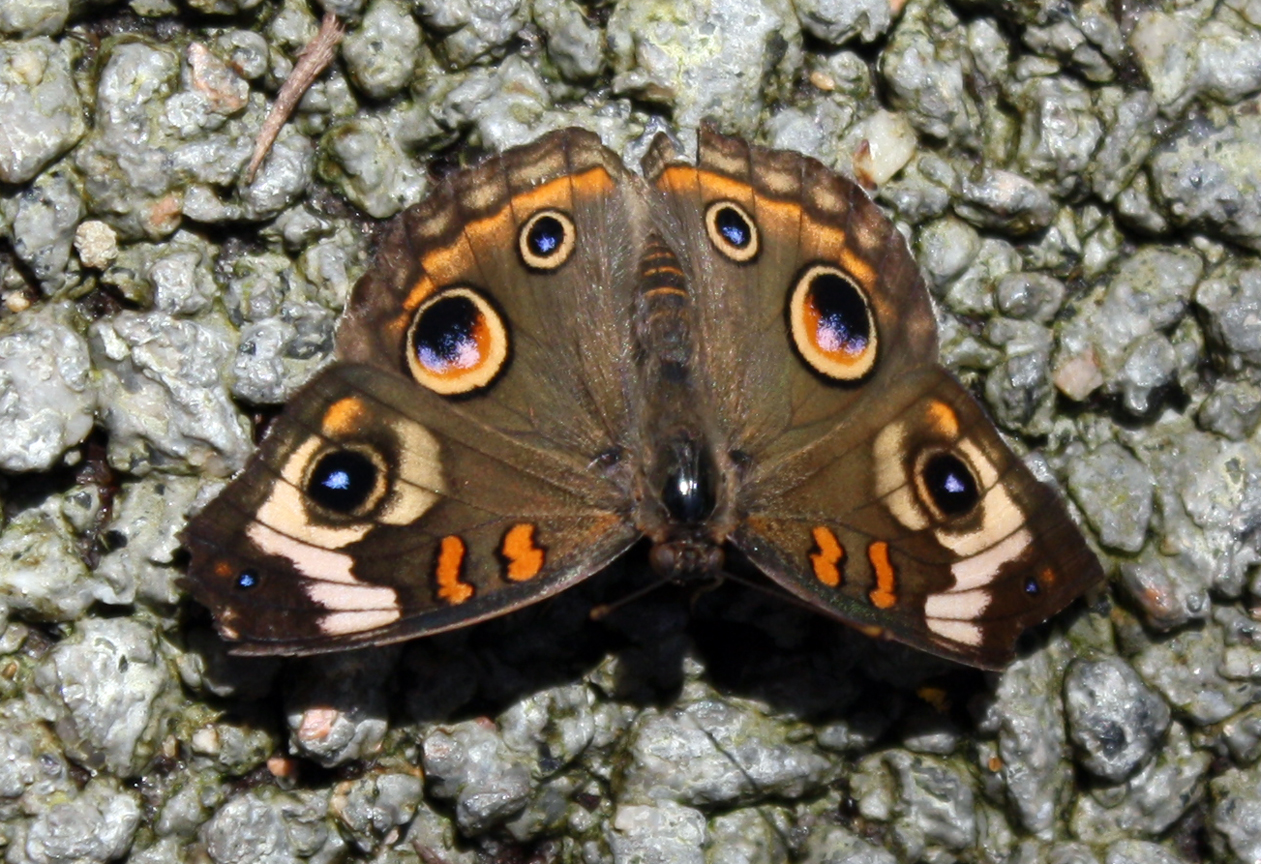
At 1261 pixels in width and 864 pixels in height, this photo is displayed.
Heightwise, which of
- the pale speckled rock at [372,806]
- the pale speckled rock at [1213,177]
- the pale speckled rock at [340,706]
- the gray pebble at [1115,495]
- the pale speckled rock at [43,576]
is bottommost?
the pale speckled rock at [372,806]

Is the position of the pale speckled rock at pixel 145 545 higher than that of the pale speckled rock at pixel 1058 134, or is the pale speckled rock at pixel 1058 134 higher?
the pale speckled rock at pixel 1058 134

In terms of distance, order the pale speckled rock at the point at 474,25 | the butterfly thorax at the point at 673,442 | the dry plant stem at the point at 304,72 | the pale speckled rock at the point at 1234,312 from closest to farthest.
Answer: the butterfly thorax at the point at 673,442 → the dry plant stem at the point at 304,72 → the pale speckled rock at the point at 474,25 → the pale speckled rock at the point at 1234,312

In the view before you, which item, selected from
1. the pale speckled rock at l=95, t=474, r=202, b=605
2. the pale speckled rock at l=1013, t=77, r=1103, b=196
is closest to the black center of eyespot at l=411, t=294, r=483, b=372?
the pale speckled rock at l=95, t=474, r=202, b=605

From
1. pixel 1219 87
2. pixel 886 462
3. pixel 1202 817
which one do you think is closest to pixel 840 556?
pixel 886 462

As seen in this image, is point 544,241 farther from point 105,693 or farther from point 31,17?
point 105,693

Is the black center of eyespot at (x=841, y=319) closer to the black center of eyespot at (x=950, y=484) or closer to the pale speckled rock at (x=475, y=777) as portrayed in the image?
the black center of eyespot at (x=950, y=484)

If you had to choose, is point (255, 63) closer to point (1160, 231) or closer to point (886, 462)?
point (886, 462)

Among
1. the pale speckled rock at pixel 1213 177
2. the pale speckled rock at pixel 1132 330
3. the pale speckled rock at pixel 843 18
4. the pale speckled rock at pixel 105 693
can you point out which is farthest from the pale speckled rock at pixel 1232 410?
the pale speckled rock at pixel 105 693

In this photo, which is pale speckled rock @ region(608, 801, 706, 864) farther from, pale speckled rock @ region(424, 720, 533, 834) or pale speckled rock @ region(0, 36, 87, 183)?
pale speckled rock @ region(0, 36, 87, 183)
